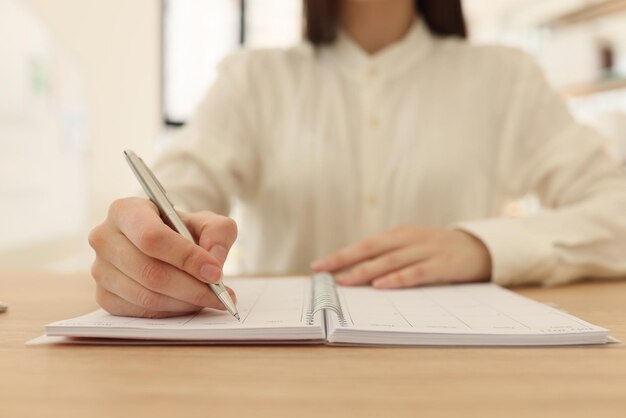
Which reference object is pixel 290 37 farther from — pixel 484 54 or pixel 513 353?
pixel 513 353

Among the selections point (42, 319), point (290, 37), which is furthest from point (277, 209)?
point (290, 37)

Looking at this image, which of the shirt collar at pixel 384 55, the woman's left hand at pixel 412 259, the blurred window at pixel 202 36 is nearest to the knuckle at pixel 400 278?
the woman's left hand at pixel 412 259

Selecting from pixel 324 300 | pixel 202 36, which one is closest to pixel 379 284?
pixel 324 300

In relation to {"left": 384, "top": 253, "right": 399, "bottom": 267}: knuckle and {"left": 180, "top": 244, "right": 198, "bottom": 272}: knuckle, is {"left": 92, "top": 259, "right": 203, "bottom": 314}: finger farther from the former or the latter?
{"left": 384, "top": 253, "right": 399, "bottom": 267}: knuckle

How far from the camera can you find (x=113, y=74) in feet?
8.87

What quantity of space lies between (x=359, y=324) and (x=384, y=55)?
0.80 metres

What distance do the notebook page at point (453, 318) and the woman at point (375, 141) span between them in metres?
0.36

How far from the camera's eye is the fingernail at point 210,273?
425 mm

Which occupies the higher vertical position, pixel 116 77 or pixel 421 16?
pixel 116 77

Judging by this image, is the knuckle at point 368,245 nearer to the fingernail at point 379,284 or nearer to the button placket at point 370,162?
the fingernail at point 379,284

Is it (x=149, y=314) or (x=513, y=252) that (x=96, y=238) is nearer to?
(x=149, y=314)

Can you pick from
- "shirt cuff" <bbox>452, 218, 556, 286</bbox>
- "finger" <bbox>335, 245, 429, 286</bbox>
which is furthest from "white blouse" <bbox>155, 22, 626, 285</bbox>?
"finger" <bbox>335, 245, 429, 286</bbox>

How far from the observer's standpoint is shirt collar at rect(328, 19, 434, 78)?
43.3 inches

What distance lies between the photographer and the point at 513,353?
37cm
